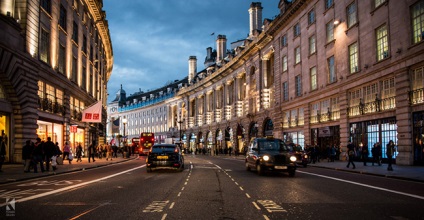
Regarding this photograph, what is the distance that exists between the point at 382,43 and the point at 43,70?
24653 millimetres

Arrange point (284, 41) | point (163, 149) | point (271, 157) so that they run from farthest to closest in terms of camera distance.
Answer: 1. point (284, 41)
2. point (163, 149)
3. point (271, 157)

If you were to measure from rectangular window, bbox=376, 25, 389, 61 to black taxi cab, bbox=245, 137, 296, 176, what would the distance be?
12.5 metres

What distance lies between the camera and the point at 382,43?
3006cm

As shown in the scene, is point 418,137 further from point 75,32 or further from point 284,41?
point 75,32

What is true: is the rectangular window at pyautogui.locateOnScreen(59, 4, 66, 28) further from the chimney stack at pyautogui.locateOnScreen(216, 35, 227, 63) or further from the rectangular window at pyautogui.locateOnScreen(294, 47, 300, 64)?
the chimney stack at pyautogui.locateOnScreen(216, 35, 227, 63)

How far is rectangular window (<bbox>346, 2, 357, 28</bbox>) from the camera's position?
113 ft

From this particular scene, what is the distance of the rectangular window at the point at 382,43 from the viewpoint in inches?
1156

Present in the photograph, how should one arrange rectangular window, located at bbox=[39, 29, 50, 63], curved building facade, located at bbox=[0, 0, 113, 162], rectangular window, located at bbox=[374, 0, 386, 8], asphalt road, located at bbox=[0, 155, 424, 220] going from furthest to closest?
rectangular window, located at bbox=[39, 29, 50, 63] < rectangular window, located at bbox=[374, 0, 386, 8] < curved building facade, located at bbox=[0, 0, 113, 162] < asphalt road, located at bbox=[0, 155, 424, 220]

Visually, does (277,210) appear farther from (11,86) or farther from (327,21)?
(327,21)

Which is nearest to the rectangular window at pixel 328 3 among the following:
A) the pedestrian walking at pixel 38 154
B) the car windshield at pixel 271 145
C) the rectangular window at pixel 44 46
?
the car windshield at pixel 271 145

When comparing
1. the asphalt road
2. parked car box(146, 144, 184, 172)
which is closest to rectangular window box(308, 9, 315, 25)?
parked car box(146, 144, 184, 172)

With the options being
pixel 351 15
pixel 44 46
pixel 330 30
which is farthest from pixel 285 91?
pixel 44 46

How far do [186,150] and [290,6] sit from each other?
58015mm

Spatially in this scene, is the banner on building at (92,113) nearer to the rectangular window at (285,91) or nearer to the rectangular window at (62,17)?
the rectangular window at (62,17)
